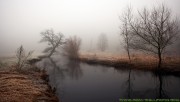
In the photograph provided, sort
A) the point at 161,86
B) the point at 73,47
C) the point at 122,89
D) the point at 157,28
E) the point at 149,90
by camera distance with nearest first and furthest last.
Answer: the point at 149,90, the point at 122,89, the point at 161,86, the point at 157,28, the point at 73,47

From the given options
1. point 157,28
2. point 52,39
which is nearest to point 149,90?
point 157,28

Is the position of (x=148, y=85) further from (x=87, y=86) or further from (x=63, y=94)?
(x=63, y=94)

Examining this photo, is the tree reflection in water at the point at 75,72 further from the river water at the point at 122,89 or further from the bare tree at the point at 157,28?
the bare tree at the point at 157,28

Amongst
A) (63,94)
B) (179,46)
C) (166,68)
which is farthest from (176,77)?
(179,46)

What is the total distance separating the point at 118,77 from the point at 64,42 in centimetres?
3119

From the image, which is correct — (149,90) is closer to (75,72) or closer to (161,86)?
(161,86)

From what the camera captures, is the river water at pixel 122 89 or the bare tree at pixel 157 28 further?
the bare tree at pixel 157 28

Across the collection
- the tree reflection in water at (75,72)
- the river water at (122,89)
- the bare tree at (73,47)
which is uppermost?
the bare tree at (73,47)

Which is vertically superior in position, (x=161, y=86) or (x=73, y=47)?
(x=73, y=47)

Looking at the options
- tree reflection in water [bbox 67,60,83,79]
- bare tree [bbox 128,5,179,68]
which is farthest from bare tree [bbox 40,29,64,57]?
bare tree [bbox 128,5,179,68]

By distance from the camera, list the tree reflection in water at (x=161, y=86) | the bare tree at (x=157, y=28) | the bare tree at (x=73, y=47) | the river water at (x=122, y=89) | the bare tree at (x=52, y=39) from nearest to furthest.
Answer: the river water at (x=122, y=89) → the tree reflection in water at (x=161, y=86) → the bare tree at (x=157, y=28) → the bare tree at (x=73, y=47) → the bare tree at (x=52, y=39)

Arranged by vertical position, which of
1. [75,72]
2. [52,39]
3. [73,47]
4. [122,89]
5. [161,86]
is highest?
[52,39]

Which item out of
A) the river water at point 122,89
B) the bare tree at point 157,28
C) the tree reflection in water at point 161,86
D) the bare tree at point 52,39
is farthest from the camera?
the bare tree at point 52,39

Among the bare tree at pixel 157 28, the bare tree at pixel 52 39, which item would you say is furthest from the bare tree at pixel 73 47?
the bare tree at pixel 157 28
